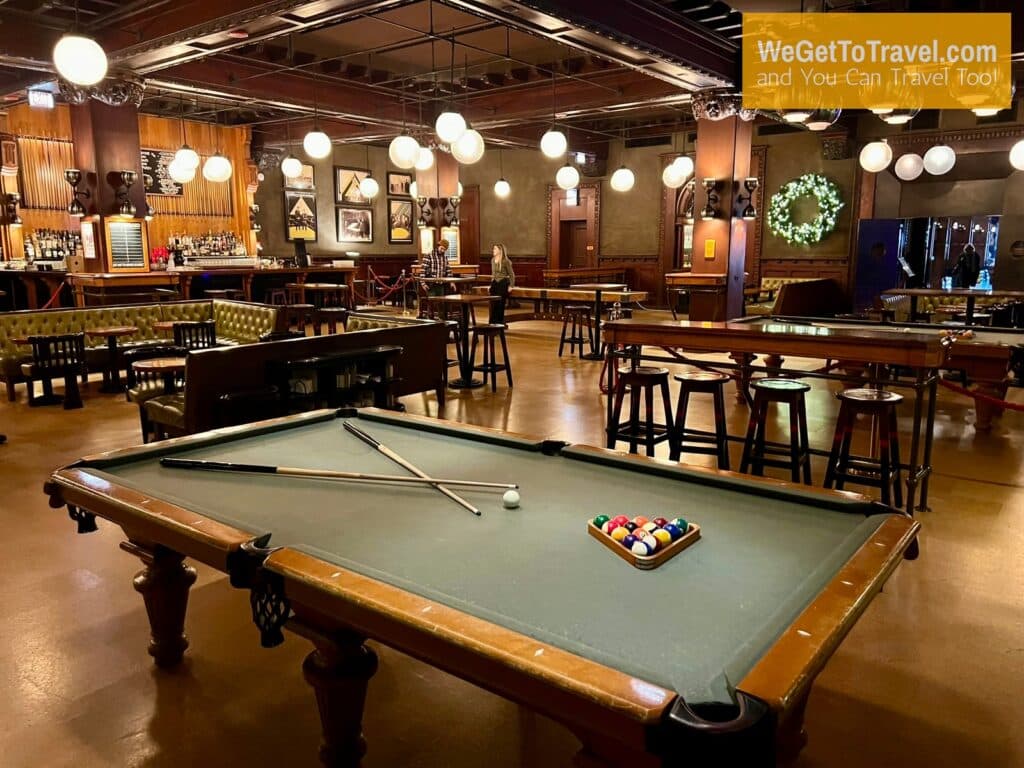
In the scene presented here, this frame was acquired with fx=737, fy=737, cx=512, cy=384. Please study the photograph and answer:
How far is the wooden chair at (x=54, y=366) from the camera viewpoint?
6.89 m

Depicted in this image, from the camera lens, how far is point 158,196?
1407cm

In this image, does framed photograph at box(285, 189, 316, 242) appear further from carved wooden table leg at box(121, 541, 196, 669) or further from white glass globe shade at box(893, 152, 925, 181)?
carved wooden table leg at box(121, 541, 196, 669)

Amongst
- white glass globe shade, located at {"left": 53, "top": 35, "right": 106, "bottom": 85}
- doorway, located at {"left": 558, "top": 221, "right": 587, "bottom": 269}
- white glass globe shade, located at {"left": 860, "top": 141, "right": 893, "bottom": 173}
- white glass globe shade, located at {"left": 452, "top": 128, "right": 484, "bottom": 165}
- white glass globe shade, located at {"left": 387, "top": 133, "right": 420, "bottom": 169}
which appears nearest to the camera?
white glass globe shade, located at {"left": 53, "top": 35, "right": 106, "bottom": 85}

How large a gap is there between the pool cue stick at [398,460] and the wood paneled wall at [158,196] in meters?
12.3

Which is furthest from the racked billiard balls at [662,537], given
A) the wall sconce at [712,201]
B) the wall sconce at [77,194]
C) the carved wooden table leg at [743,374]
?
the wall sconce at [77,194]

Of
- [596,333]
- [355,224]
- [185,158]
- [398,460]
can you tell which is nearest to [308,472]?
[398,460]

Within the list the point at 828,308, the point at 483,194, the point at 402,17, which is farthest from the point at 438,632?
the point at 483,194

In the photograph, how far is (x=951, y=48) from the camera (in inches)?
262

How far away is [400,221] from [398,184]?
91cm

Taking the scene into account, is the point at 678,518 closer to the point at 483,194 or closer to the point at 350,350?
the point at 350,350

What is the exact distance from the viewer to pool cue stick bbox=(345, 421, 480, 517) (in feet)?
7.14

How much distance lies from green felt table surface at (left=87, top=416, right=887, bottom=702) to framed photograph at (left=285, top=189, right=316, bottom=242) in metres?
14.7

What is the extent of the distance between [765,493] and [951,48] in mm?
6412

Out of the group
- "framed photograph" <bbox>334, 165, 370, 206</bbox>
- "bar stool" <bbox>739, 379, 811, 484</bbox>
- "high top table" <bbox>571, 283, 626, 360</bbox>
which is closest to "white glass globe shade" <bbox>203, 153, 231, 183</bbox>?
"high top table" <bbox>571, 283, 626, 360</bbox>
